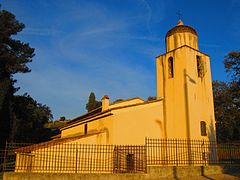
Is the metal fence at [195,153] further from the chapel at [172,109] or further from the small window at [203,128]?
the chapel at [172,109]

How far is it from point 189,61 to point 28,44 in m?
16.2

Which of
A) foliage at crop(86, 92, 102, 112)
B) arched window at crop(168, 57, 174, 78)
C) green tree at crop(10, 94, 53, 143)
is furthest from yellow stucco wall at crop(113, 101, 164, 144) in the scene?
foliage at crop(86, 92, 102, 112)

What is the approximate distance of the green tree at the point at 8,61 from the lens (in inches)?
788

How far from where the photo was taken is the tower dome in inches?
904

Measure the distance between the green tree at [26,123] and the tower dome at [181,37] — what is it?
50.6 feet

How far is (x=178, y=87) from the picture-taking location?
21.5 meters

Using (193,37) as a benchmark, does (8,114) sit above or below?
below

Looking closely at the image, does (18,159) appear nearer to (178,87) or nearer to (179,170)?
(179,170)

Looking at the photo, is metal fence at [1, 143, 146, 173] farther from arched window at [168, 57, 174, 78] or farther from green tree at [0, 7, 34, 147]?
arched window at [168, 57, 174, 78]

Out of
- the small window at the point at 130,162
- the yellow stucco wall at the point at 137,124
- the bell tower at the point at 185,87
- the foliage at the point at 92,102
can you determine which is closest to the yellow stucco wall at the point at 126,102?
the bell tower at the point at 185,87

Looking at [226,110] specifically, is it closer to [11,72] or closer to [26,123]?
[26,123]

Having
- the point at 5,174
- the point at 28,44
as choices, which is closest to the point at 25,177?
the point at 5,174

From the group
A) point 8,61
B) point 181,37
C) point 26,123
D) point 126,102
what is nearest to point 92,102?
point 26,123

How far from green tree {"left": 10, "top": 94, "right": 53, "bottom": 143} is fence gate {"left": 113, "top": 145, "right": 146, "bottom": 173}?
39.0ft
